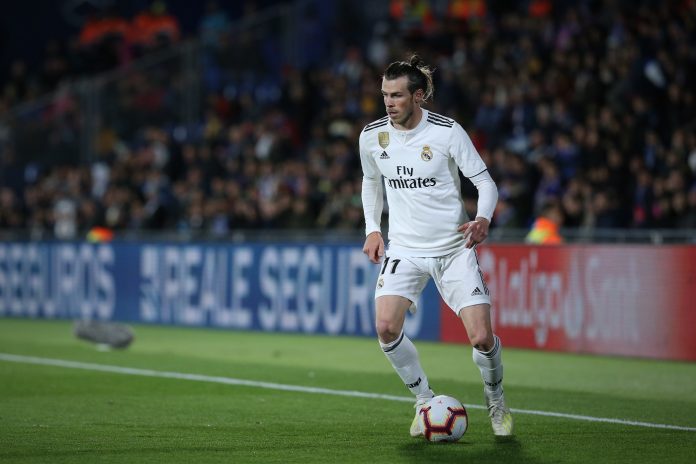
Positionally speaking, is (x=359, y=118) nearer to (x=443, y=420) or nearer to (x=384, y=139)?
(x=384, y=139)

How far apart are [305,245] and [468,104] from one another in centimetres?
432

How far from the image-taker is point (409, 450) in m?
8.04

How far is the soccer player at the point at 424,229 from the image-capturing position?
850cm

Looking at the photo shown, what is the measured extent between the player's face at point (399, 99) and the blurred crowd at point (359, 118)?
26.6 ft

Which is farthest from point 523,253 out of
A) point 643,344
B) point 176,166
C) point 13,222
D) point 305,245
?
point 13,222

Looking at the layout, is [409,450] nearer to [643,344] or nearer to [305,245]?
[643,344]

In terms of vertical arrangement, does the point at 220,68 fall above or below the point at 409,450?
above

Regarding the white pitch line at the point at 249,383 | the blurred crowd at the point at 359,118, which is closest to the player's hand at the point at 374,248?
the white pitch line at the point at 249,383

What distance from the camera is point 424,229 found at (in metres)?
8.68

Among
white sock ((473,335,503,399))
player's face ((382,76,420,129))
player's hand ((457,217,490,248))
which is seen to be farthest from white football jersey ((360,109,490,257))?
white sock ((473,335,503,399))

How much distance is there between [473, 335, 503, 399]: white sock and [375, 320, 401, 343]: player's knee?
0.53 meters

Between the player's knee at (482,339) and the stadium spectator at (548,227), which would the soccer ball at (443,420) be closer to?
the player's knee at (482,339)

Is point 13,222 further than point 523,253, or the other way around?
point 13,222

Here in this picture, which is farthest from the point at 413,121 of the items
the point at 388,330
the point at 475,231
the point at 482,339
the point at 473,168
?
the point at 482,339
